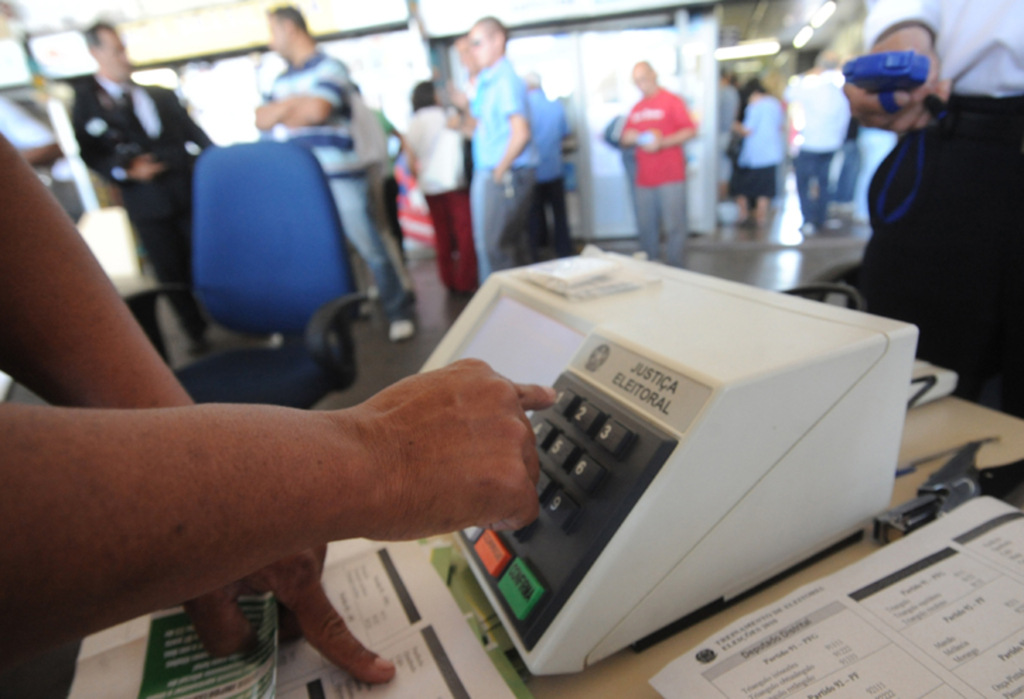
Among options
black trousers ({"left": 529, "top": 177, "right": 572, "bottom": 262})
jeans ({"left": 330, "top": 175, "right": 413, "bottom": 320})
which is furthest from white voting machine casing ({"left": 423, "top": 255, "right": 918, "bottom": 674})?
black trousers ({"left": 529, "top": 177, "right": 572, "bottom": 262})

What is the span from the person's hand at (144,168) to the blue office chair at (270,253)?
1.24 meters

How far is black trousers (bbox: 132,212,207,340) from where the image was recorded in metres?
2.42

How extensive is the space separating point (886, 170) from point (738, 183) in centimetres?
464

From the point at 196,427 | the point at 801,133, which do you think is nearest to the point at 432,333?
the point at 196,427

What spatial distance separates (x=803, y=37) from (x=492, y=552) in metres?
10.7

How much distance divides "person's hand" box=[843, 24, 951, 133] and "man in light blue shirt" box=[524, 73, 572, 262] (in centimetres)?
276

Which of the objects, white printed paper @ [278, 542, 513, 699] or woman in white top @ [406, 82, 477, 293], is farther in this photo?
woman in white top @ [406, 82, 477, 293]

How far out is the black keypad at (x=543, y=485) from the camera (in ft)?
1.36

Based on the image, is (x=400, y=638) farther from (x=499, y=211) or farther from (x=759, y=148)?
(x=759, y=148)

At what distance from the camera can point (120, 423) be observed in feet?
0.78

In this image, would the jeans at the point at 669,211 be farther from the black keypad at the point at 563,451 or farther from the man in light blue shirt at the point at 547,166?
the black keypad at the point at 563,451

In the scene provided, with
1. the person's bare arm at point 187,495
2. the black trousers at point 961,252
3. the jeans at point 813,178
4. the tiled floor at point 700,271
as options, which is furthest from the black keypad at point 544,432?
the jeans at point 813,178

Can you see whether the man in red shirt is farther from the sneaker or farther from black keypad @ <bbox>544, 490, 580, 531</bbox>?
black keypad @ <bbox>544, 490, 580, 531</bbox>

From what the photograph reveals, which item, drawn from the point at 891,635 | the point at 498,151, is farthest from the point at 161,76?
the point at 891,635
